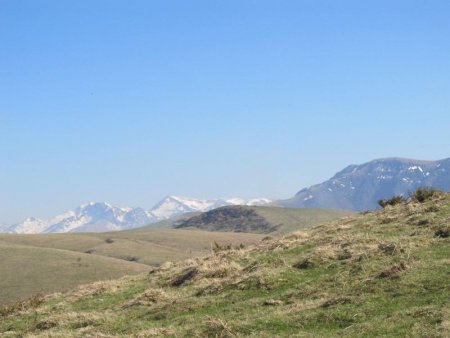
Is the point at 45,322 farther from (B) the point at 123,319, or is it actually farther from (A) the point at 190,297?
(A) the point at 190,297

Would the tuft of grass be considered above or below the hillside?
above

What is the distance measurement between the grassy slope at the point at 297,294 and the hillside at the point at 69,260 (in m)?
34.6

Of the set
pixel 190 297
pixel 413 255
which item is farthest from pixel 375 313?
pixel 190 297

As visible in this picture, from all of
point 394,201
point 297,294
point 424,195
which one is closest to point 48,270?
point 394,201

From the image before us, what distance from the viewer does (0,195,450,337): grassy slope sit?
17469mm

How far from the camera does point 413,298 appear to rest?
1820 cm

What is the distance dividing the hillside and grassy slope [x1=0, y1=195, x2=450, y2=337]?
1363 inches

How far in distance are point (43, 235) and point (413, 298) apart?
602ft

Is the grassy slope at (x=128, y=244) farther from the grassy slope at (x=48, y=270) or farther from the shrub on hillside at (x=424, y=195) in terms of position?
the shrub on hillside at (x=424, y=195)

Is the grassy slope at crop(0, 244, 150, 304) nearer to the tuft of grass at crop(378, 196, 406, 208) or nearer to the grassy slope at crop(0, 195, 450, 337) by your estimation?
the tuft of grass at crop(378, 196, 406, 208)

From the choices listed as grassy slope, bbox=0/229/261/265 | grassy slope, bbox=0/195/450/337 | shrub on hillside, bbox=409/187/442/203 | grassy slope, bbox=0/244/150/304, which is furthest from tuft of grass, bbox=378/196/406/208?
grassy slope, bbox=0/229/261/265

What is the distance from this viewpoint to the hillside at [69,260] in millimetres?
100750

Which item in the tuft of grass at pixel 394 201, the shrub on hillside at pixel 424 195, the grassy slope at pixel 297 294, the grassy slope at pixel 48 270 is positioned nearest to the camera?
the grassy slope at pixel 297 294

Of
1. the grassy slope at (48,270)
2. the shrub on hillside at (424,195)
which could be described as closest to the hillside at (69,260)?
the grassy slope at (48,270)
